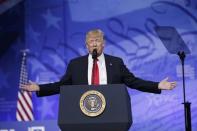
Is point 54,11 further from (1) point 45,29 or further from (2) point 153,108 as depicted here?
(2) point 153,108

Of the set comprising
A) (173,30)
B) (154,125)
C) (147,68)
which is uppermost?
(173,30)

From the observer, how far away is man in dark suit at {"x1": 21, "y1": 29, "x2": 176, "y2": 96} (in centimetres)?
297

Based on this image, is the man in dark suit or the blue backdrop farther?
the blue backdrop

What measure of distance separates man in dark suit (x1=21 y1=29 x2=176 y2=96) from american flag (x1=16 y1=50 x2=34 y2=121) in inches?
146

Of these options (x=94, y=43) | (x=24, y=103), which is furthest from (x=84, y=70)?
(x=24, y=103)

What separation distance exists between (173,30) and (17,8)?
255 centimetres

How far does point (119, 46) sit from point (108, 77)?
3.57 m

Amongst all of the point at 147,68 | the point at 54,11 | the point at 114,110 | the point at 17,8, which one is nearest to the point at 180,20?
the point at 147,68

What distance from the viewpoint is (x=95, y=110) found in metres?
2.56

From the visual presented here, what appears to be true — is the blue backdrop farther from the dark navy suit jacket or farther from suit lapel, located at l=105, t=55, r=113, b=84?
suit lapel, located at l=105, t=55, r=113, b=84

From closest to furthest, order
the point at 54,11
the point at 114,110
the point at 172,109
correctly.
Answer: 1. the point at 114,110
2. the point at 172,109
3. the point at 54,11

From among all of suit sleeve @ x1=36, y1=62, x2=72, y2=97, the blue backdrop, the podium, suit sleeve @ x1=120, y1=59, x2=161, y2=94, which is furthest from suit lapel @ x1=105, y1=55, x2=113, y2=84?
the blue backdrop

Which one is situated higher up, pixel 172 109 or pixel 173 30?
pixel 173 30

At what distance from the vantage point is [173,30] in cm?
641
